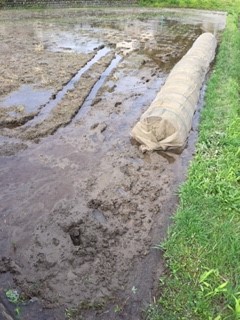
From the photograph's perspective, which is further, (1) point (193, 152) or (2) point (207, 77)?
(2) point (207, 77)

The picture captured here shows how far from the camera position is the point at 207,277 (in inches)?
174

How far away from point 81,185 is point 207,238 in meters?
2.43

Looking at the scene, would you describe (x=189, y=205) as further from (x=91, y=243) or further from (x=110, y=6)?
(x=110, y=6)

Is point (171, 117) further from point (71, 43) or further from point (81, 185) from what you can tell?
point (71, 43)

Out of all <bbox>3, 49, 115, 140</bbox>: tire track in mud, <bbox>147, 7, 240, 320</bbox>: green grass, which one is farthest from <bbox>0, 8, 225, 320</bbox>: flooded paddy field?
<bbox>147, 7, 240, 320</bbox>: green grass

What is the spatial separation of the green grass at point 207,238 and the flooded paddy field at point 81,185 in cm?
24

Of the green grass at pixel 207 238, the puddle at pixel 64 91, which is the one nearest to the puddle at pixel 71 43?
the puddle at pixel 64 91

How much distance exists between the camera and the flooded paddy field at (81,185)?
14.5 ft

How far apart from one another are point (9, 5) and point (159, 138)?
19576mm

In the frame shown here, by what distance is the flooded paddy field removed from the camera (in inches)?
174

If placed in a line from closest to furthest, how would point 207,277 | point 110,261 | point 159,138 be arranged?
point 207,277 → point 110,261 → point 159,138

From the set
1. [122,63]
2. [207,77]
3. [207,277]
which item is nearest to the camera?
[207,277]

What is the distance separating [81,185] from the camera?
6258mm

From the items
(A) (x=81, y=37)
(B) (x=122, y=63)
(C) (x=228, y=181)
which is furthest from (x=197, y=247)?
(A) (x=81, y=37)
